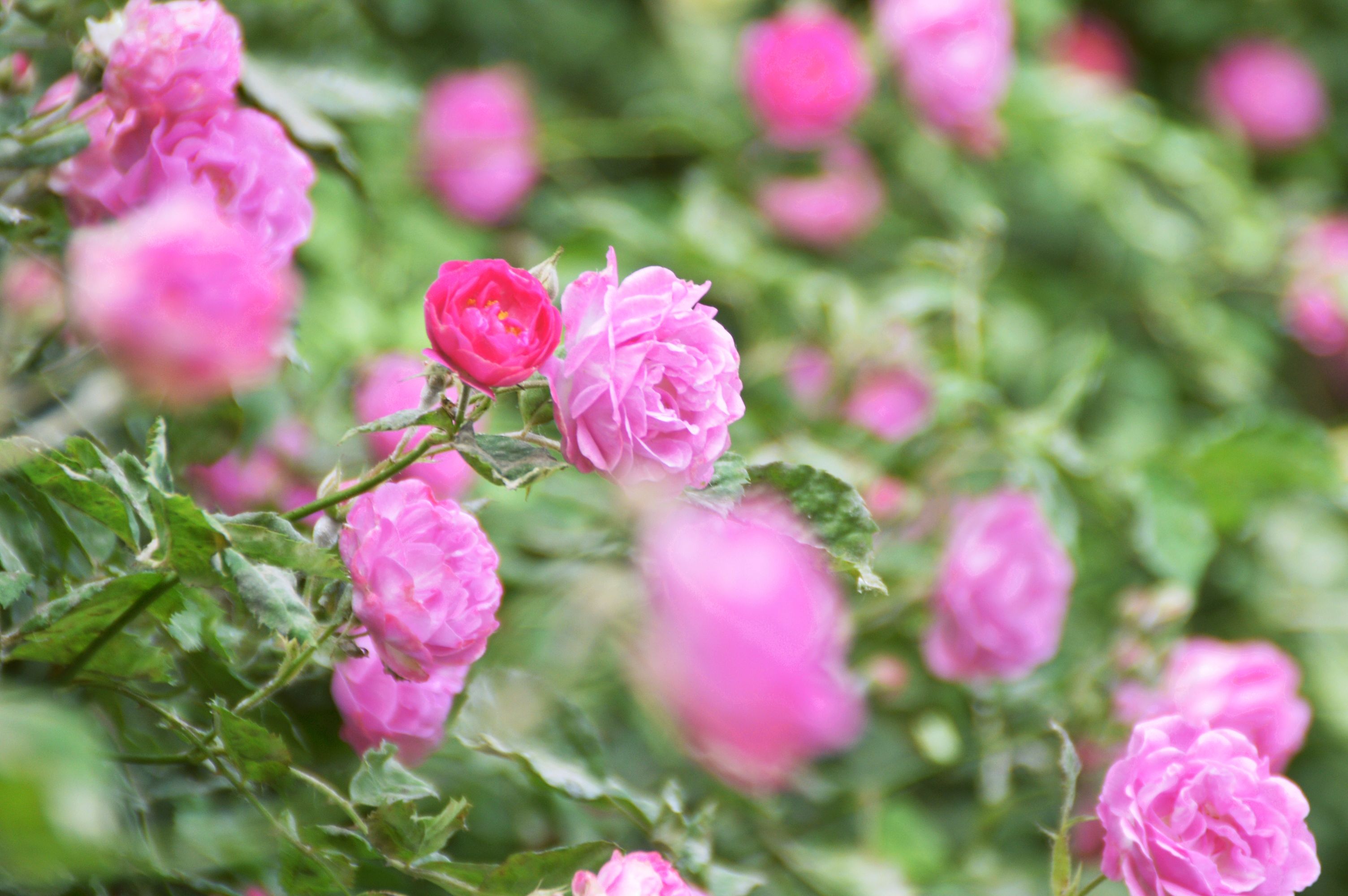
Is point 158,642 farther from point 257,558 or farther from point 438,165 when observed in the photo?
point 438,165

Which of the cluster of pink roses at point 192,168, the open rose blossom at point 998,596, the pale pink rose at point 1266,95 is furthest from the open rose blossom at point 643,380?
the pale pink rose at point 1266,95

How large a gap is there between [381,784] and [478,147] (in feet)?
2.80

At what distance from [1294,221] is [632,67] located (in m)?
0.89

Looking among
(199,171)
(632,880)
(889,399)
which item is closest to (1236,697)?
(889,399)

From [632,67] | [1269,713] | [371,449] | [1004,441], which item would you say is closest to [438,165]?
[632,67]

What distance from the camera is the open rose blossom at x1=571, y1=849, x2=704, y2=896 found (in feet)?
1.44

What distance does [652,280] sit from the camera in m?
0.45

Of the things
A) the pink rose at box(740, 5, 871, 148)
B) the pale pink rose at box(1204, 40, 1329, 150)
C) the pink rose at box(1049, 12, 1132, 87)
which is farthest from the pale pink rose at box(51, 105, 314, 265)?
the pale pink rose at box(1204, 40, 1329, 150)

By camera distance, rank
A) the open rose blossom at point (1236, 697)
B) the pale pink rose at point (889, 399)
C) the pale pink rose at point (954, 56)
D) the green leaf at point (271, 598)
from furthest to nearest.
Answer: the pale pink rose at point (954, 56)
the pale pink rose at point (889, 399)
the open rose blossom at point (1236, 697)
the green leaf at point (271, 598)

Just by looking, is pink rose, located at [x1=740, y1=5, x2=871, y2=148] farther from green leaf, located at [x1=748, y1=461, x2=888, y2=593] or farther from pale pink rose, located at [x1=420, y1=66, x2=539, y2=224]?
green leaf, located at [x1=748, y1=461, x2=888, y2=593]

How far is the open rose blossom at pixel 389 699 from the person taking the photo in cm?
50

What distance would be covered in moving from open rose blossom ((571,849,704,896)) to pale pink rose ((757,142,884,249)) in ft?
3.02

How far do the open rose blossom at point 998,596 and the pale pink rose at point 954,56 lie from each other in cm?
54

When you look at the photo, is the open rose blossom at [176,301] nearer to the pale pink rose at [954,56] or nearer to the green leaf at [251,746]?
the green leaf at [251,746]
